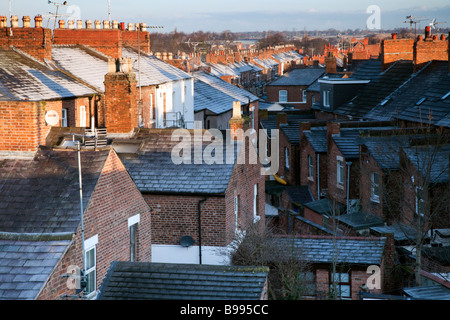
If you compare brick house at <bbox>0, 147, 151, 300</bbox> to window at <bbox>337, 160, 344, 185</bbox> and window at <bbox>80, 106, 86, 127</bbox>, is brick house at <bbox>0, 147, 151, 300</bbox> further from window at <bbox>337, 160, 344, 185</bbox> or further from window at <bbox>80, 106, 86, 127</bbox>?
window at <bbox>337, 160, 344, 185</bbox>

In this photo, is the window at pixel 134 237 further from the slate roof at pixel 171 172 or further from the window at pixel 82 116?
the window at pixel 82 116

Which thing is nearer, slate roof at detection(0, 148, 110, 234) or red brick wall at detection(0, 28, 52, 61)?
slate roof at detection(0, 148, 110, 234)

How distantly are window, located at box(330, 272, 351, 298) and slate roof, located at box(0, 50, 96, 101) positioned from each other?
42.9ft

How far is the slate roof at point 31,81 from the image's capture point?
25.4 m

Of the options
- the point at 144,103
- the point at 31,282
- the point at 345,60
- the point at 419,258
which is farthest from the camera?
the point at 345,60

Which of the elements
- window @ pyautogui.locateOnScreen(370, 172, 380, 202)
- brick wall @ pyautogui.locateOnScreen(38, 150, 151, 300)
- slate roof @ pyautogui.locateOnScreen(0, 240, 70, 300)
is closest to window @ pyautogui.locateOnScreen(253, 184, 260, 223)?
window @ pyautogui.locateOnScreen(370, 172, 380, 202)

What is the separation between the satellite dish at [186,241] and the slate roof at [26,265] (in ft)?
23.3

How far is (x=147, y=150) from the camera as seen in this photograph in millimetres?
21703

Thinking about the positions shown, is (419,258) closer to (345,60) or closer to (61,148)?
(61,148)

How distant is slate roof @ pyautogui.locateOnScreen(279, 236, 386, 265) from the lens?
62.0 feet

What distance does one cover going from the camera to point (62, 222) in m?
13.6
